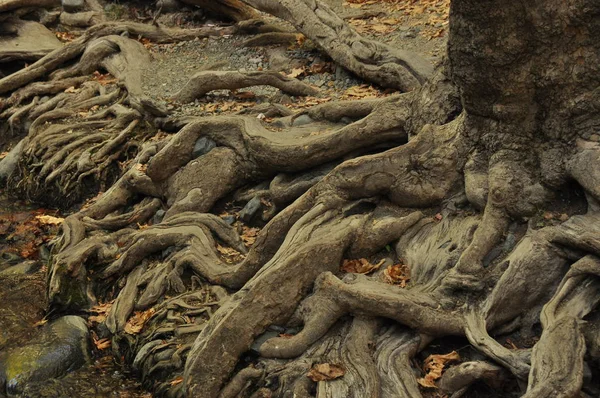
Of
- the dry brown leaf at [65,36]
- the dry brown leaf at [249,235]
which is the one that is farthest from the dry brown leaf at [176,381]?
the dry brown leaf at [65,36]

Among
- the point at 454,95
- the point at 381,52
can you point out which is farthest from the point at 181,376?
the point at 381,52

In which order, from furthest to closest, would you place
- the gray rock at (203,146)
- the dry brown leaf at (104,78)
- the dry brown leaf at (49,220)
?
the dry brown leaf at (104,78)
the dry brown leaf at (49,220)
the gray rock at (203,146)

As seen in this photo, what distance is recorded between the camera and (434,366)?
23.4ft

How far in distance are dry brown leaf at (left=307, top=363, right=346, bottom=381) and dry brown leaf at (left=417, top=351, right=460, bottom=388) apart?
0.68 m

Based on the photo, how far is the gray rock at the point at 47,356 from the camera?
28.4ft

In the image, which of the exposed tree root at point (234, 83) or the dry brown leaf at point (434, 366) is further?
the exposed tree root at point (234, 83)

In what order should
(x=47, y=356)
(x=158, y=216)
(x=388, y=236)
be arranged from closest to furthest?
(x=388, y=236) < (x=47, y=356) < (x=158, y=216)

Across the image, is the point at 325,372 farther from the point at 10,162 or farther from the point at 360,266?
the point at 10,162

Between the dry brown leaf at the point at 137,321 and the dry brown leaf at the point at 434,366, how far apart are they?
338cm

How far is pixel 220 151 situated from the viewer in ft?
34.7

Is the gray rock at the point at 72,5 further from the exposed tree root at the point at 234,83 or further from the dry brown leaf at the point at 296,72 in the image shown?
the dry brown leaf at the point at 296,72

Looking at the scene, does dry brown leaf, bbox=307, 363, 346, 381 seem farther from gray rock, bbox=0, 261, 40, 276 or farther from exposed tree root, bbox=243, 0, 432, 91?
gray rock, bbox=0, 261, 40, 276

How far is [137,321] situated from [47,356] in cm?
101

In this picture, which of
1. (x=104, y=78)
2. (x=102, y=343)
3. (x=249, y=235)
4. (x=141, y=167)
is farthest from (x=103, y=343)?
(x=104, y=78)
